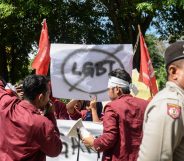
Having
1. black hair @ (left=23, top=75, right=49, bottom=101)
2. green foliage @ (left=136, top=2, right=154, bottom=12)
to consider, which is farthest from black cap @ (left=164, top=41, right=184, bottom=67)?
green foliage @ (left=136, top=2, right=154, bottom=12)

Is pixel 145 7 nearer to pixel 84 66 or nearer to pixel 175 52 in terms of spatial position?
pixel 84 66

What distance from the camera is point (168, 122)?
2396mm

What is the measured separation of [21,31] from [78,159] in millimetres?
17755

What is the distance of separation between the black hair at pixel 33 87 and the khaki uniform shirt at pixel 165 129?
179 cm

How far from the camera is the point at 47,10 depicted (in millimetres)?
19688

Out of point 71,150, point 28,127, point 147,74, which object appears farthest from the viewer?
point 147,74

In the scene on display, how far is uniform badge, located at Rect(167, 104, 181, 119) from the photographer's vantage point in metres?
2.39

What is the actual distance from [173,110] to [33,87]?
1953 millimetres

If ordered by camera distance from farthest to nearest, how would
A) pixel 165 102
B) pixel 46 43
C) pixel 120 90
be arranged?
1. pixel 46 43
2. pixel 120 90
3. pixel 165 102

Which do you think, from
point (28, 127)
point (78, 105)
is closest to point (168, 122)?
point (28, 127)

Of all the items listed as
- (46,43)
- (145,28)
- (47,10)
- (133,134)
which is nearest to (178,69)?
(133,134)

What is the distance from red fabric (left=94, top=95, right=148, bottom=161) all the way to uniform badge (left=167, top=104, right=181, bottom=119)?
7.45 feet

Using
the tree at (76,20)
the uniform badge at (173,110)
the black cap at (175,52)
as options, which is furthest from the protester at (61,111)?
the tree at (76,20)

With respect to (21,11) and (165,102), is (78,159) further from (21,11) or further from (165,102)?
(21,11)
